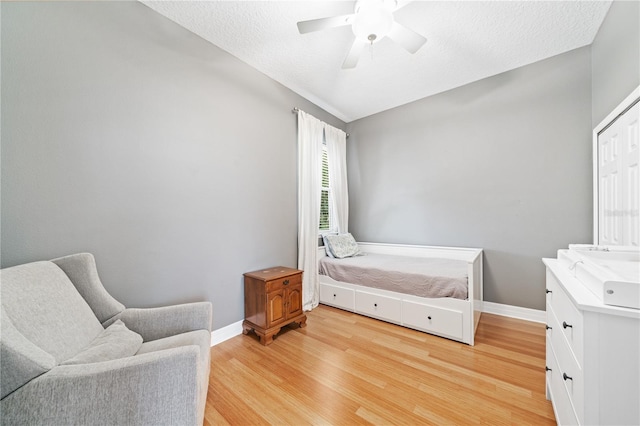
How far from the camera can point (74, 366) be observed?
2.85 ft

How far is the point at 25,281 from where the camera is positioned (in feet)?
3.30

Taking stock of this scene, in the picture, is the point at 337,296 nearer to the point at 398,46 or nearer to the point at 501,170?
the point at 501,170

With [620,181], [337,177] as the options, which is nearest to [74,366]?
[337,177]

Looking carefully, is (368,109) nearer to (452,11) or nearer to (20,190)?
(452,11)

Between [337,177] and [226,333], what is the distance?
8.22ft

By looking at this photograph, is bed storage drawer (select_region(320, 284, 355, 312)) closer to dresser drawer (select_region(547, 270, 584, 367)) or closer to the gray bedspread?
the gray bedspread

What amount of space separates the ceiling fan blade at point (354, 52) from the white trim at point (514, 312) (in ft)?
9.99

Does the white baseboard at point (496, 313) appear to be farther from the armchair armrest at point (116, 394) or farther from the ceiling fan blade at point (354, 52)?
the ceiling fan blade at point (354, 52)

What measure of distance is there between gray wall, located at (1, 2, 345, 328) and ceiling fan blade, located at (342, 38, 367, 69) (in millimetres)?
1105

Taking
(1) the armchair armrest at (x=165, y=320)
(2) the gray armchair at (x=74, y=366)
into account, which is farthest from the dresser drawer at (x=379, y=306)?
(2) the gray armchair at (x=74, y=366)

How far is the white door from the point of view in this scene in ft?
4.81

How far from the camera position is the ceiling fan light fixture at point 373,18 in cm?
148

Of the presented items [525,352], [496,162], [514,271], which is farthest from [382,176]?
[525,352]

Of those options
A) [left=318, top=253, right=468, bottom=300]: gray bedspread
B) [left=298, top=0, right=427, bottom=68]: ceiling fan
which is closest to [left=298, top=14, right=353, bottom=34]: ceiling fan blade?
[left=298, top=0, right=427, bottom=68]: ceiling fan
